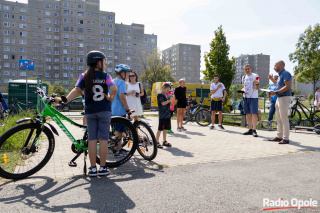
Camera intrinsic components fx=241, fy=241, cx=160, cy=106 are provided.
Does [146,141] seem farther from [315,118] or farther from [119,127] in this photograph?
[315,118]

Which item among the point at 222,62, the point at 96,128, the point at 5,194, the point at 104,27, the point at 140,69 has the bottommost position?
the point at 5,194

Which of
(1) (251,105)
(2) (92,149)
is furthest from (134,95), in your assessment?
(1) (251,105)

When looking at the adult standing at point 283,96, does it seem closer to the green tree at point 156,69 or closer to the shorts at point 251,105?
the shorts at point 251,105

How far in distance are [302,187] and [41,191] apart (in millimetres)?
3263

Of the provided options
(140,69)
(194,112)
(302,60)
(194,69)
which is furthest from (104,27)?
(194,112)

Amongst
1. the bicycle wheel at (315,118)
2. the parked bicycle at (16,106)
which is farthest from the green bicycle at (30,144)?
the parked bicycle at (16,106)

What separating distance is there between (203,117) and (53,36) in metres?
74.4

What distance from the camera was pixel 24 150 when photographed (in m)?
3.57

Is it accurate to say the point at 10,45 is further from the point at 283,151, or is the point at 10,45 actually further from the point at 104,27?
the point at 283,151

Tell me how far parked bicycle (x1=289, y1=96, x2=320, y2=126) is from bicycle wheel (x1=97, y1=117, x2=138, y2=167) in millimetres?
7031

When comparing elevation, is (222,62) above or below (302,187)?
above

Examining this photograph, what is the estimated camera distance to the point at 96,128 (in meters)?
3.54

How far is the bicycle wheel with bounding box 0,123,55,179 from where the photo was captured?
3334mm

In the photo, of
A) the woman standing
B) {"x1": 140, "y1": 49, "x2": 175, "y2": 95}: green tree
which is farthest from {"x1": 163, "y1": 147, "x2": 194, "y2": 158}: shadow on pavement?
{"x1": 140, "y1": 49, "x2": 175, "y2": 95}: green tree
